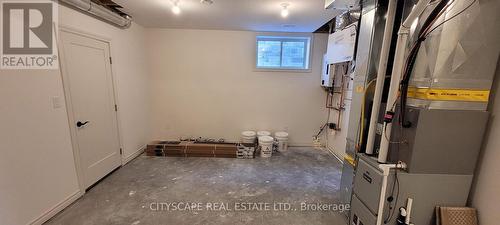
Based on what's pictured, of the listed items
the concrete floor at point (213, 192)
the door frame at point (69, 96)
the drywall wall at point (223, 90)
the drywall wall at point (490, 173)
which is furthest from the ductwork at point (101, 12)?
the drywall wall at point (490, 173)

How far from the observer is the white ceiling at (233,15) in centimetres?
273

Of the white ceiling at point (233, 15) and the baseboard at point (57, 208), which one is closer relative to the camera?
the baseboard at point (57, 208)

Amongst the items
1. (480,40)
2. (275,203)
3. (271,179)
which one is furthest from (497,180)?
(271,179)

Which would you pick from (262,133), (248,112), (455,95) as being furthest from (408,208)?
(248,112)

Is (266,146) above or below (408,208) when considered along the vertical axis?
below

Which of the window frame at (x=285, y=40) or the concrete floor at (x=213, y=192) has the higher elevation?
the window frame at (x=285, y=40)

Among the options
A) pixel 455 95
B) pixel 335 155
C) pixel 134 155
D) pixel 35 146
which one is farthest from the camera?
pixel 335 155

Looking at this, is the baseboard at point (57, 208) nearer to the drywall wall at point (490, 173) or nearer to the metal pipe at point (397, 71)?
the metal pipe at point (397, 71)

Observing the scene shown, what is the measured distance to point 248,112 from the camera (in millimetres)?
4582

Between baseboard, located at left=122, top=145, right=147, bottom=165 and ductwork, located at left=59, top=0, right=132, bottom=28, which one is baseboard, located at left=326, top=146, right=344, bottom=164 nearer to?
baseboard, located at left=122, top=145, right=147, bottom=165

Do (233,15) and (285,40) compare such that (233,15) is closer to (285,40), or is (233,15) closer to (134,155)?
(285,40)

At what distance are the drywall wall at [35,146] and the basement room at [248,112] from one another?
13 millimetres

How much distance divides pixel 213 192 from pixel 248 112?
84.3 inches

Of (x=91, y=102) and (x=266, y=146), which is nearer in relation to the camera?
(x=91, y=102)
